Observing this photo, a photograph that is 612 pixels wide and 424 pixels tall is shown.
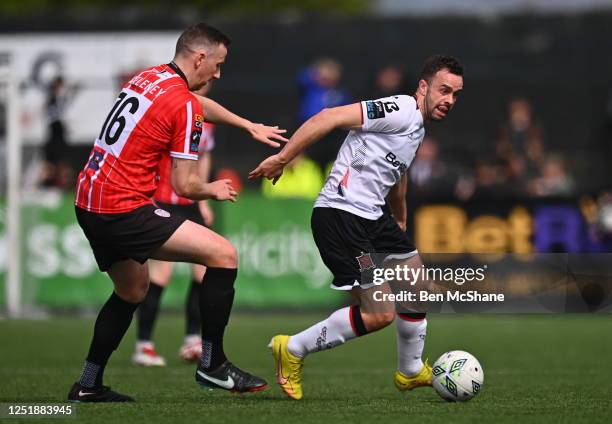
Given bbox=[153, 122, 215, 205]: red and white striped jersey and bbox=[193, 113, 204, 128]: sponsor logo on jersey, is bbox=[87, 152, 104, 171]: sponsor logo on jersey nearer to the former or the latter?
bbox=[193, 113, 204, 128]: sponsor logo on jersey

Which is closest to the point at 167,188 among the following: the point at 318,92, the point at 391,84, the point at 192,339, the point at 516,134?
the point at 192,339

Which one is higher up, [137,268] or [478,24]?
[478,24]

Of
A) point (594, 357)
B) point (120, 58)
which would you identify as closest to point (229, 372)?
point (594, 357)

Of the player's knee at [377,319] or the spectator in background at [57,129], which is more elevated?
the spectator in background at [57,129]

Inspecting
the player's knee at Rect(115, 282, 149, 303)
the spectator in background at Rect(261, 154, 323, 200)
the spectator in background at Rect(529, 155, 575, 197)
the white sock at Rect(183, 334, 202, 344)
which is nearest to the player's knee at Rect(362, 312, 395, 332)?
the player's knee at Rect(115, 282, 149, 303)

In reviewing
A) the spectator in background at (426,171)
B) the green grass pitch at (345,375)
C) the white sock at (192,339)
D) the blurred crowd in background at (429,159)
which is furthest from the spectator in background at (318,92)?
the white sock at (192,339)

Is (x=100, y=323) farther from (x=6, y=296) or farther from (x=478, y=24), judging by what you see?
(x=478, y=24)

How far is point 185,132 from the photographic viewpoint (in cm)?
690

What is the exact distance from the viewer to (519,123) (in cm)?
1902

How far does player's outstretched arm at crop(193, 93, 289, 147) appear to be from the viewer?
7395 millimetres

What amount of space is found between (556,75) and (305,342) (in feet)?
48.8

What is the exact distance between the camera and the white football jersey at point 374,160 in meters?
7.35

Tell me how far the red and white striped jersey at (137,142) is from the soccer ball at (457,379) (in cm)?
200

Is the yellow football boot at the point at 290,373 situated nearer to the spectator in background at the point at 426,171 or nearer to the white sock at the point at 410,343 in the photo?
the white sock at the point at 410,343
